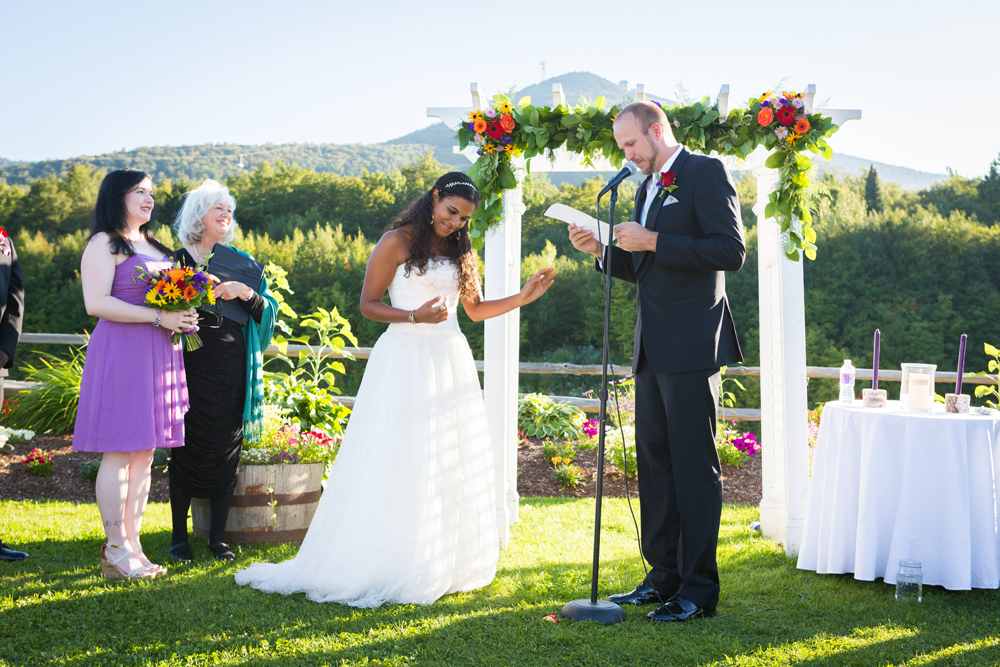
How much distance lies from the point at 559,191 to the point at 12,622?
947 inches

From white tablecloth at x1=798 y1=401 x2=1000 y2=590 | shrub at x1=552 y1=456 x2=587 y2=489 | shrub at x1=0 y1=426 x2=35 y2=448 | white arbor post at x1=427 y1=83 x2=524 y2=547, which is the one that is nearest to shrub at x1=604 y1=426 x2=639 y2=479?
shrub at x1=552 y1=456 x2=587 y2=489

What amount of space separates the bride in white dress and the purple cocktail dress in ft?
2.54

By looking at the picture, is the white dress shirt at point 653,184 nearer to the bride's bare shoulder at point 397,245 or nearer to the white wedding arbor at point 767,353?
the white wedding arbor at point 767,353

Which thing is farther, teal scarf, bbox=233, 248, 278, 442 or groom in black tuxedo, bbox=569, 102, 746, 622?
teal scarf, bbox=233, 248, 278, 442

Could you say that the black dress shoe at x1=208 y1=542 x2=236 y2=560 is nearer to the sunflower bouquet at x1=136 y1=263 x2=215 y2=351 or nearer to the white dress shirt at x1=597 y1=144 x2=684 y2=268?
the sunflower bouquet at x1=136 y1=263 x2=215 y2=351

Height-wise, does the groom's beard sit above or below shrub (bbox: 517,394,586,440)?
above

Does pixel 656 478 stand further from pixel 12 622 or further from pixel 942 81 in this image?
pixel 942 81

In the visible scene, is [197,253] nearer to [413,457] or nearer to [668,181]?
[413,457]

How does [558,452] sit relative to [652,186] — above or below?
below

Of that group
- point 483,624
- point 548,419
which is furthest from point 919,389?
point 548,419

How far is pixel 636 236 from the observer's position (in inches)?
97.4

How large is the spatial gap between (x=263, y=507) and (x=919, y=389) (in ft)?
10.6

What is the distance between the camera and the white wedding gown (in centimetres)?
281

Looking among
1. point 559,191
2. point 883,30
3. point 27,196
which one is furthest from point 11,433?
point 883,30
